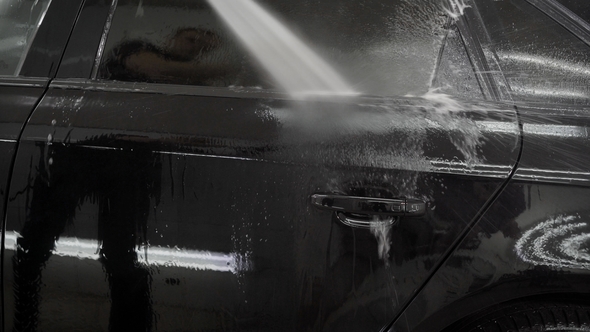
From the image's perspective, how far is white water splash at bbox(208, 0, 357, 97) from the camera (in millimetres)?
1425

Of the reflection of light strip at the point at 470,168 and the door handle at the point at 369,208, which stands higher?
the reflection of light strip at the point at 470,168

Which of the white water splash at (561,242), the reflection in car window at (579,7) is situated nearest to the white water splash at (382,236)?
the white water splash at (561,242)

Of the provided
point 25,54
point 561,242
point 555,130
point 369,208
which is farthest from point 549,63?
point 25,54

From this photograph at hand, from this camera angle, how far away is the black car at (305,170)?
→ 4.13ft

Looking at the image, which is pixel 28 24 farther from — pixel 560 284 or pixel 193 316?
pixel 560 284

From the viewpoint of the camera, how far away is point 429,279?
1265 mm

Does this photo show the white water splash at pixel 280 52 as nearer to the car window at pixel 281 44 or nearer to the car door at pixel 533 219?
the car window at pixel 281 44

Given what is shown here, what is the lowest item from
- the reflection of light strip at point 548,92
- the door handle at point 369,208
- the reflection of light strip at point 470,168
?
the door handle at point 369,208

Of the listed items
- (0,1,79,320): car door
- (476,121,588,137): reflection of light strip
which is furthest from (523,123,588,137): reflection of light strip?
(0,1,79,320): car door

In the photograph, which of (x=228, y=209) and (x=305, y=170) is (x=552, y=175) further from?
(x=228, y=209)

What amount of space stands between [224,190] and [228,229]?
91mm

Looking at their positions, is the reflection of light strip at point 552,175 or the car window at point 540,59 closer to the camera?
the reflection of light strip at point 552,175

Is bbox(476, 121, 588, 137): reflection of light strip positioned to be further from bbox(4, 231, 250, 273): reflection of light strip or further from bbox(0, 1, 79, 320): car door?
bbox(0, 1, 79, 320): car door

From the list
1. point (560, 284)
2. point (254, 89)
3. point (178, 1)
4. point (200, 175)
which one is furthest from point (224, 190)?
point (560, 284)
